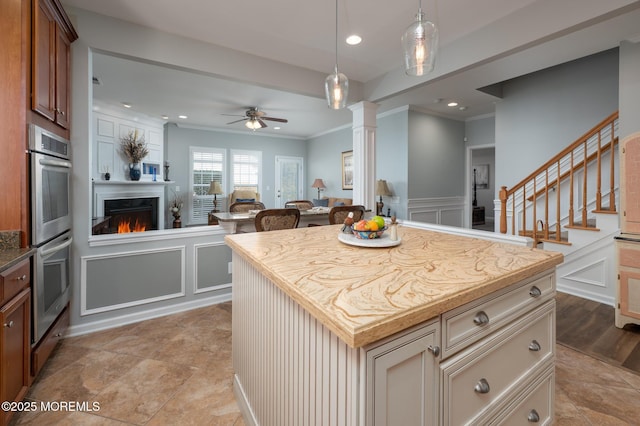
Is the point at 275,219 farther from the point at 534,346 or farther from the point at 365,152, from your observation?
the point at 534,346

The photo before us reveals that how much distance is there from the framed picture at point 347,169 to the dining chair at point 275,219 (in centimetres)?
434

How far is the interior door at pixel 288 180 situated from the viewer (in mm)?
8547

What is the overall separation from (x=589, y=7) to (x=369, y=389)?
9.59 feet

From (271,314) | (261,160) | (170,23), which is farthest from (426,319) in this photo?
(261,160)

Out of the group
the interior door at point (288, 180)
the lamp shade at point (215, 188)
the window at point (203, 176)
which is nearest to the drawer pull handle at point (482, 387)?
the lamp shade at point (215, 188)

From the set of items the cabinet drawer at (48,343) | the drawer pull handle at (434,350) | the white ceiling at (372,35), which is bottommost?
the cabinet drawer at (48,343)

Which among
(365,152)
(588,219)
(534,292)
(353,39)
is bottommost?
(534,292)

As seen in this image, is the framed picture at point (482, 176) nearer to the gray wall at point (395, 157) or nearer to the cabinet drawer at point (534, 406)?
the gray wall at point (395, 157)

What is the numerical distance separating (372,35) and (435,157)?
11.6 feet

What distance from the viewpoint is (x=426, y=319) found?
776 millimetres

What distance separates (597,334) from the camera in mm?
2506

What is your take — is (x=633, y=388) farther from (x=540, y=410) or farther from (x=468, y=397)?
(x=468, y=397)

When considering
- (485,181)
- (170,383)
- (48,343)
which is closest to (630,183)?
(170,383)

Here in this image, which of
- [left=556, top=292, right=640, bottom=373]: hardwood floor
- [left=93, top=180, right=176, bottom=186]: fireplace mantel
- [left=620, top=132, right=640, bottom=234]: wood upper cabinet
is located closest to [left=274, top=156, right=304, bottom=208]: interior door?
[left=93, top=180, right=176, bottom=186]: fireplace mantel
